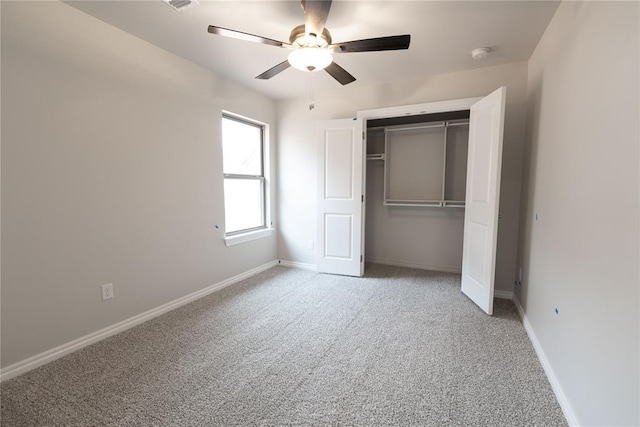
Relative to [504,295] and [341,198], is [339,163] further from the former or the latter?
[504,295]

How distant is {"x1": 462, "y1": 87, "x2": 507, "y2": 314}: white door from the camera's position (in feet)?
8.14

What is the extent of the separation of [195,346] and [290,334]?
0.72 m

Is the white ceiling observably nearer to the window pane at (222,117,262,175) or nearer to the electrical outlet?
the window pane at (222,117,262,175)

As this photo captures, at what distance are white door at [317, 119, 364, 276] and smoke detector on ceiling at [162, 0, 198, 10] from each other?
80.3 inches

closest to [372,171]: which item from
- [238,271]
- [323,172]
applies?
[323,172]

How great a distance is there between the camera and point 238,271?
11.8 feet

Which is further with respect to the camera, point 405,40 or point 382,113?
point 382,113

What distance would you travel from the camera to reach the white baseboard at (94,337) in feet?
5.90

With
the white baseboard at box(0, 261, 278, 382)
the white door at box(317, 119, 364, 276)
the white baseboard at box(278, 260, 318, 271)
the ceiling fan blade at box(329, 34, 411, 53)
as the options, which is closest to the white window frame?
the white baseboard at box(278, 260, 318, 271)

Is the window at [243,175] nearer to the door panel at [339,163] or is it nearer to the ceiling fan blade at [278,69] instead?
the door panel at [339,163]

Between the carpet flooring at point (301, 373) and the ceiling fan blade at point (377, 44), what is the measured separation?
2.09m

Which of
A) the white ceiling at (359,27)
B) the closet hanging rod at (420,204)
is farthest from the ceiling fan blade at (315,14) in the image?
the closet hanging rod at (420,204)

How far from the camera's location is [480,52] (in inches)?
104

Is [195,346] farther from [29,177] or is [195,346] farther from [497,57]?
[497,57]
